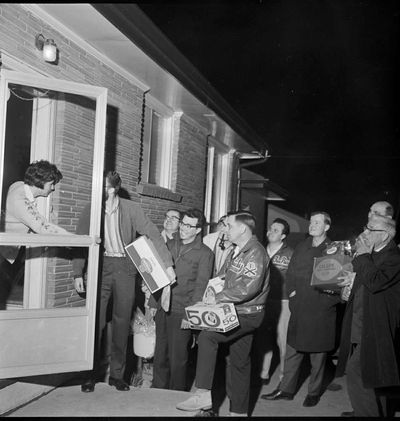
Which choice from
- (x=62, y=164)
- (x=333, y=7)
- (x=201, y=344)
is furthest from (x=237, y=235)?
(x=333, y=7)

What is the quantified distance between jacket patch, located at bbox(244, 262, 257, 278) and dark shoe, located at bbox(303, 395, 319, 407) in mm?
1747

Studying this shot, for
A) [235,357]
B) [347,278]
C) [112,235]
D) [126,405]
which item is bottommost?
[126,405]

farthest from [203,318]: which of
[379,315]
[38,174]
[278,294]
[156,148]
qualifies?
[156,148]

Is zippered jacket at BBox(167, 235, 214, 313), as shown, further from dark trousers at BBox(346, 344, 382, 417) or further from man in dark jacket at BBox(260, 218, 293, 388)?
dark trousers at BBox(346, 344, 382, 417)

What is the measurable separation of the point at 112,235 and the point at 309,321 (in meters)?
2.21

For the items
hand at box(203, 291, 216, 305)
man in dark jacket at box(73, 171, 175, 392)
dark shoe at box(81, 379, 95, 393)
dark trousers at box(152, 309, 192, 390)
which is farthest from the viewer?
dark trousers at box(152, 309, 192, 390)

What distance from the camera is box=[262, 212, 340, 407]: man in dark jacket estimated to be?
5.22 metres

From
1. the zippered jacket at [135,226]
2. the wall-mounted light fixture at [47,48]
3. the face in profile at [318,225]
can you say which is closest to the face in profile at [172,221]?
the zippered jacket at [135,226]

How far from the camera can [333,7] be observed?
497 centimetres

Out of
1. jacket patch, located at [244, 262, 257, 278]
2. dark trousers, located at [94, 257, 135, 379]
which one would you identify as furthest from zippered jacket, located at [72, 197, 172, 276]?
jacket patch, located at [244, 262, 257, 278]

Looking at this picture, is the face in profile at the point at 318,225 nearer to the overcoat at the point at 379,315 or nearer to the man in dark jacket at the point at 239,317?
the man in dark jacket at the point at 239,317

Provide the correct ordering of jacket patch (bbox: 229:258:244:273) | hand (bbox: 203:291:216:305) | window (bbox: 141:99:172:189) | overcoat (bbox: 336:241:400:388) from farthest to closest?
window (bbox: 141:99:172:189)
hand (bbox: 203:291:216:305)
jacket patch (bbox: 229:258:244:273)
overcoat (bbox: 336:241:400:388)

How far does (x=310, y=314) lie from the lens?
5266mm

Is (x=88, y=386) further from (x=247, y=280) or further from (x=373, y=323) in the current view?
(x=373, y=323)
